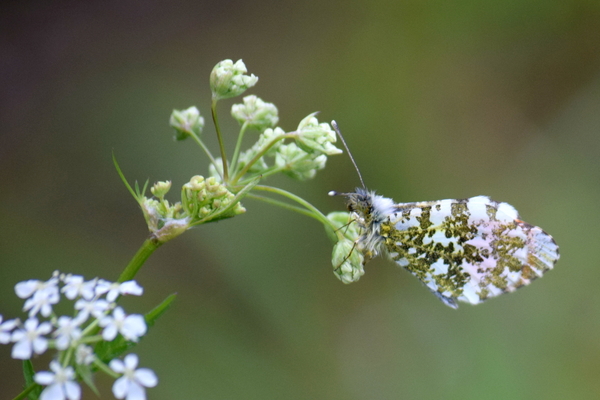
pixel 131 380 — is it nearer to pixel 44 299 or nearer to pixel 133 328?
pixel 133 328

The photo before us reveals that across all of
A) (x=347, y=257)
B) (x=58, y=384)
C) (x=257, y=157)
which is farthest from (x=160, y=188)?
(x=347, y=257)

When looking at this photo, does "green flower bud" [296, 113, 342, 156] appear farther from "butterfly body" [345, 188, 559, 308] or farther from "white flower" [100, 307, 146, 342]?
"white flower" [100, 307, 146, 342]

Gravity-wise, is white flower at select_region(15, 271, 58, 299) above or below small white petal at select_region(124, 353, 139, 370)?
above

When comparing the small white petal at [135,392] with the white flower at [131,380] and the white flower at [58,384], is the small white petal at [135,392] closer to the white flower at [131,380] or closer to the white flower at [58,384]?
the white flower at [131,380]

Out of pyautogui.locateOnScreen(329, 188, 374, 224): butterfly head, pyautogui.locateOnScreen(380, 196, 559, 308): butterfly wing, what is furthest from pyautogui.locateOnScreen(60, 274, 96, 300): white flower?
pyautogui.locateOnScreen(380, 196, 559, 308): butterfly wing

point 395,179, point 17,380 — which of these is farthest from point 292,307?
point 17,380
